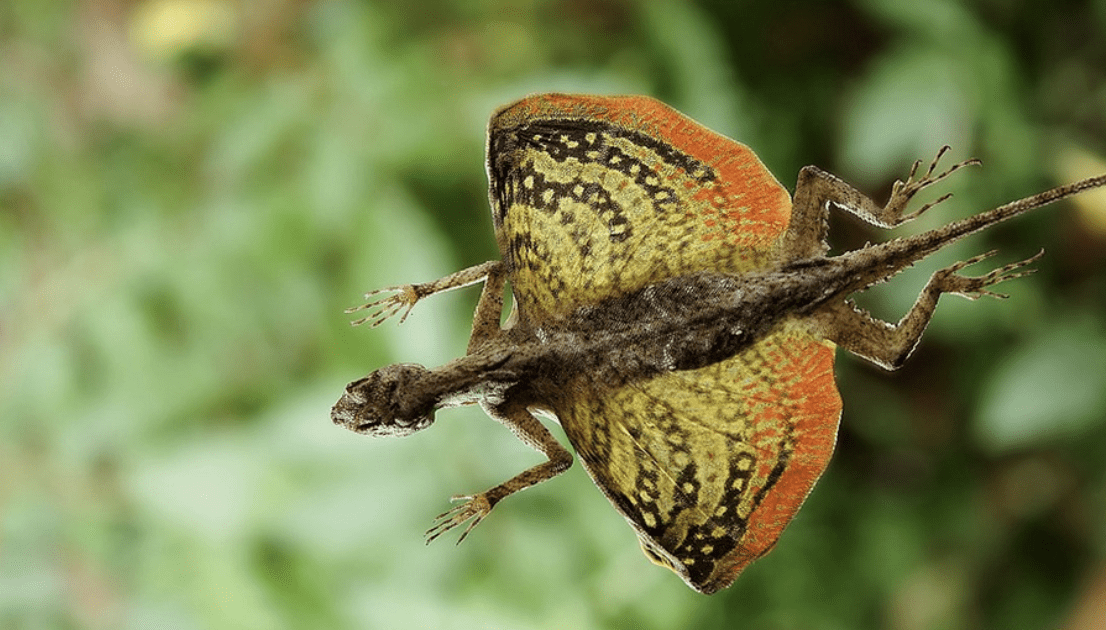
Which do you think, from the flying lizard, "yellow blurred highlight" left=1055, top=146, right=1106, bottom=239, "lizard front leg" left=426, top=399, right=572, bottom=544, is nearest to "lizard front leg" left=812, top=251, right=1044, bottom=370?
the flying lizard

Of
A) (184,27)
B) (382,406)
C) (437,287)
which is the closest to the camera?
(382,406)

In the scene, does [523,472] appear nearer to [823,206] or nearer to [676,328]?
[676,328]

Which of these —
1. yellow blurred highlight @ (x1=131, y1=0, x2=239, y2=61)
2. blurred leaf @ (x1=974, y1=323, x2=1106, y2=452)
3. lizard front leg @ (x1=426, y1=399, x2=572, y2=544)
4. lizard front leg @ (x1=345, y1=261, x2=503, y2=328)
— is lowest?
blurred leaf @ (x1=974, y1=323, x2=1106, y2=452)

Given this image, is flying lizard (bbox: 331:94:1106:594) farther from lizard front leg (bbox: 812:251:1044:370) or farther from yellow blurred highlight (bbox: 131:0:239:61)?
yellow blurred highlight (bbox: 131:0:239:61)

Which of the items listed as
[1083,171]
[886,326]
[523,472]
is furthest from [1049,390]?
[523,472]

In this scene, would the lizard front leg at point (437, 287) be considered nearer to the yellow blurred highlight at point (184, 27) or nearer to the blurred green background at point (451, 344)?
the blurred green background at point (451, 344)

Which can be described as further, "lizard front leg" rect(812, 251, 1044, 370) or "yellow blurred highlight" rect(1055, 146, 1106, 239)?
"yellow blurred highlight" rect(1055, 146, 1106, 239)
